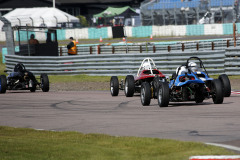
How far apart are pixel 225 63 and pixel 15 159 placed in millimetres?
15504

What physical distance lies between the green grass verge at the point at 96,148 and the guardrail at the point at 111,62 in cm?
1309

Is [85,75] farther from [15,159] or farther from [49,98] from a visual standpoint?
[15,159]

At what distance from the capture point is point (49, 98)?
1667 cm

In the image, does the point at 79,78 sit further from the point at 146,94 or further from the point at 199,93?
the point at 199,93

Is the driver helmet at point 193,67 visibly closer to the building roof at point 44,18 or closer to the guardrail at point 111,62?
the guardrail at point 111,62

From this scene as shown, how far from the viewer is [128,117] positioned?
11.3 m

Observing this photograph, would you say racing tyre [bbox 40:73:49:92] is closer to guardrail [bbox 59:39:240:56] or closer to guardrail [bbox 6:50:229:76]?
guardrail [bbox 6:50:229:76]

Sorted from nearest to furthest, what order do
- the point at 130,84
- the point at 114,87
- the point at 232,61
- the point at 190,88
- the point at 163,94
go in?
the point at 163,94 → the point at 190,88 → the point at 130,84 → the point at 114,87 → the point at 232,61

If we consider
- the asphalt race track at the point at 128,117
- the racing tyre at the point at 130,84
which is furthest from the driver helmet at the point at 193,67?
the racing tyre at the point at 130,84

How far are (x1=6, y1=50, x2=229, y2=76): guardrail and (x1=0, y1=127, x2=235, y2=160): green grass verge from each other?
1309 centimetres

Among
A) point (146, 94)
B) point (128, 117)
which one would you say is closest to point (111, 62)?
point (146, 94)

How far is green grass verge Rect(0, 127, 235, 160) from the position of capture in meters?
6.99

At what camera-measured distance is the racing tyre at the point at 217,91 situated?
12542 millimetres

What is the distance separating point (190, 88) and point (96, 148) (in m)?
5.66
